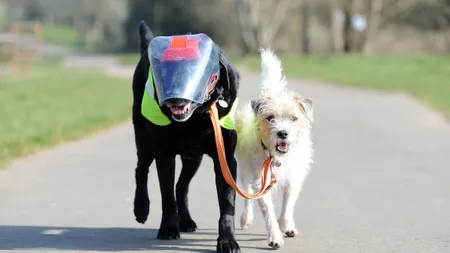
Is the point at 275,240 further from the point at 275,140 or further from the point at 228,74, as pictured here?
the point at 228,74

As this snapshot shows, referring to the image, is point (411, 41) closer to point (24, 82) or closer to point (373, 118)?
point (24, 82)

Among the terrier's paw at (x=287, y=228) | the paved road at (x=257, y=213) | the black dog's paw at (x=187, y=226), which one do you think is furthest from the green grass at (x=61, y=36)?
the terrier's paw at (x=287, y=228)

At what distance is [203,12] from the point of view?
6650 centimetres

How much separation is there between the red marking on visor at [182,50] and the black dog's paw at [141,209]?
5.27 feet

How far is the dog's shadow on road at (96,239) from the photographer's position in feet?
22.6

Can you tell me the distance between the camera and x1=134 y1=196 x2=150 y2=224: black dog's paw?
746 cm

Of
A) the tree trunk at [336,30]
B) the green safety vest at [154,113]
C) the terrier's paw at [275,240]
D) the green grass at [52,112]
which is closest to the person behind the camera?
the green safety vest at [154,113]

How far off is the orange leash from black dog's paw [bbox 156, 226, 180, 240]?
2.14 feet

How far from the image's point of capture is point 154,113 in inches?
263

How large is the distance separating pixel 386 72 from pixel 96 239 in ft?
123

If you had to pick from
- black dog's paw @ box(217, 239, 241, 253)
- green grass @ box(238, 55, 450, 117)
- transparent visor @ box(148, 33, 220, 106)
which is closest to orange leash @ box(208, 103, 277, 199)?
transparent visor @ box(148, 33, 220, 106)

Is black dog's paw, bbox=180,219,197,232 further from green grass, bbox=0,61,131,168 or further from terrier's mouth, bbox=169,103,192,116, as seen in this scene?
green grass, bbox=0,61,131,168

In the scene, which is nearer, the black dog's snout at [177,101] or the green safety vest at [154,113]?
the black dog's snout at [177,101]

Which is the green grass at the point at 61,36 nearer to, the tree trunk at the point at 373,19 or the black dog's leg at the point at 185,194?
the tree trunk at the point at 373,19
